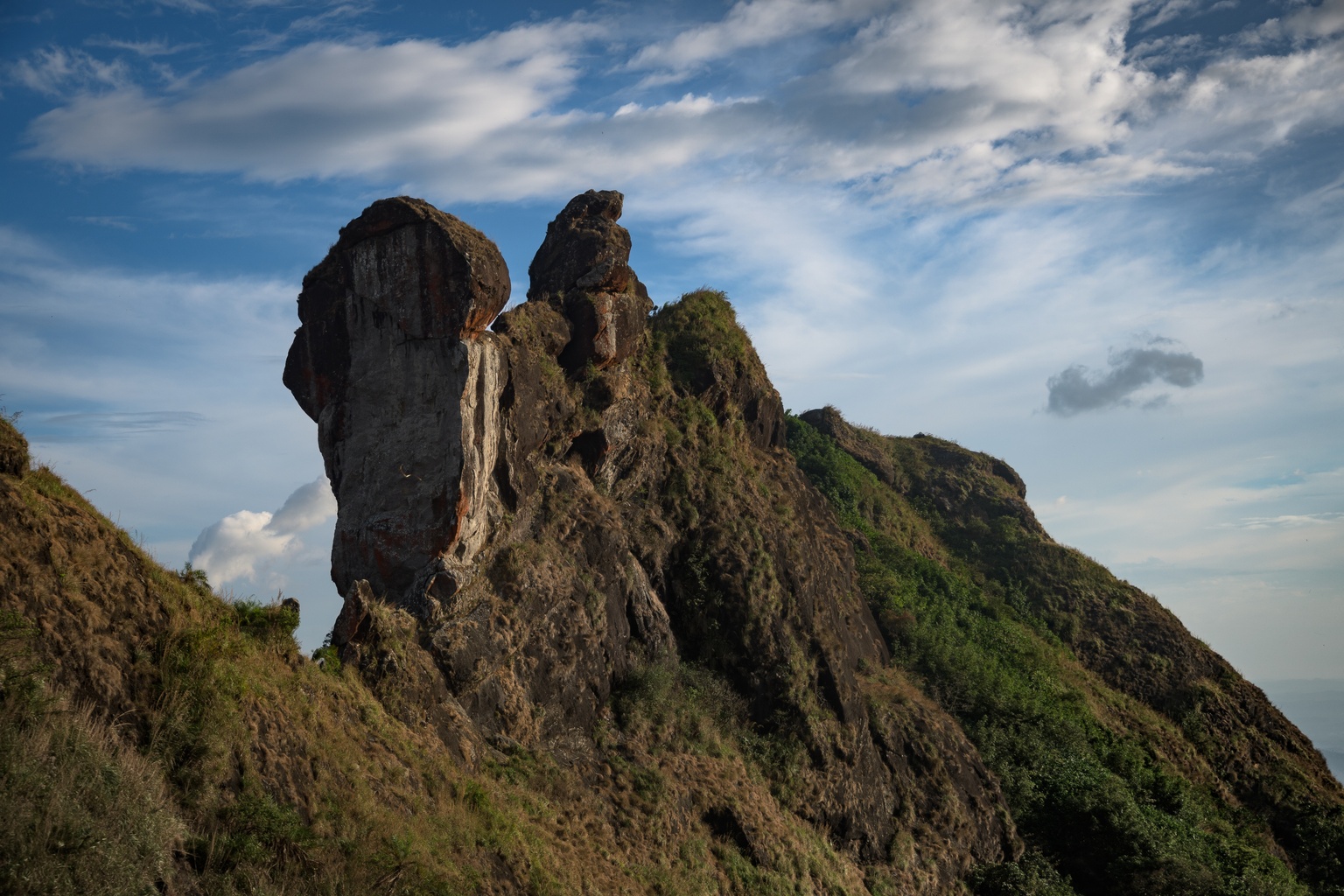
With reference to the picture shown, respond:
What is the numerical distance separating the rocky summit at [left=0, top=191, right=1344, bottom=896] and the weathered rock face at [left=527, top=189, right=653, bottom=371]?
10cm

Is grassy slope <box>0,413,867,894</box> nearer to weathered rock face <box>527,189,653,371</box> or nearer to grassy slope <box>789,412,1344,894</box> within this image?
weathered rock face <box>527,189,653,371</box>

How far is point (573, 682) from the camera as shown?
21375 millimetres

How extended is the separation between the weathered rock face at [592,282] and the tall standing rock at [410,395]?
4334 millimetres

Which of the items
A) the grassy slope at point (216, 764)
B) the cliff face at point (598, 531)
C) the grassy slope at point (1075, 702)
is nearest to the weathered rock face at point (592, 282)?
the cliff face at point (598, 531)

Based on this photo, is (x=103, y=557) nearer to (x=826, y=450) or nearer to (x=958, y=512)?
(x=826, y=450)

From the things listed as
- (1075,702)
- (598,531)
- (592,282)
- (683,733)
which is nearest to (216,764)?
(683,733)

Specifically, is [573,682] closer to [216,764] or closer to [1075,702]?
[216,764]

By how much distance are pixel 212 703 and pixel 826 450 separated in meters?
35.6

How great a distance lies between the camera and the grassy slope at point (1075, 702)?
86.6ft

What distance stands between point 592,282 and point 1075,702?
20993 mm

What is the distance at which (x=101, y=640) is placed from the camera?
38.6 feet

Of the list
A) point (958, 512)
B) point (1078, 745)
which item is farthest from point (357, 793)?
point (958, 512)

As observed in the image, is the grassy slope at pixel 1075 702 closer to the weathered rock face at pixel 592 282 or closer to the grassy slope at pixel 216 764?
the grassy slope at pixel 216 764

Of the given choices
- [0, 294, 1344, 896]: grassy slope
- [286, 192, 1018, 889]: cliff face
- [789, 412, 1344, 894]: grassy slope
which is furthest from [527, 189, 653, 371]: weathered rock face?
[789, 412, 1344, 894]: grassy slope
